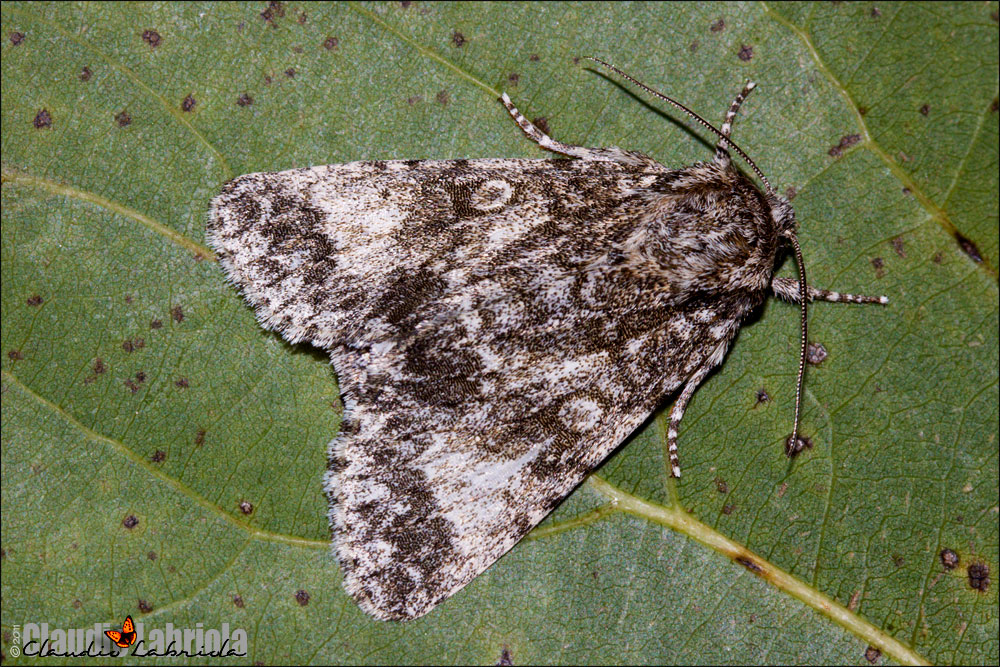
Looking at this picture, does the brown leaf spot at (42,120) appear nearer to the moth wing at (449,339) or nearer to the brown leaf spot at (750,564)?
the moth wing at (449,339)

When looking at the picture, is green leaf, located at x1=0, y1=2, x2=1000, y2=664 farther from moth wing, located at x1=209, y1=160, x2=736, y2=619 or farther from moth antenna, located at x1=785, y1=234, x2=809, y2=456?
moth wing, located at x1=209, y1=160, x2=736, y2=619

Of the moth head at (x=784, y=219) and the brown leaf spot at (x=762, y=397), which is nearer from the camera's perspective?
the moth head at (x=784, y=219)

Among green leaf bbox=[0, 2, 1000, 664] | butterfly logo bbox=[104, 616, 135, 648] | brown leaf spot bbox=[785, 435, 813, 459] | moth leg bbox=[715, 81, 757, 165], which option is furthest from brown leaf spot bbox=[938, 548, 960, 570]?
butterfly logo bbox=[104, 616, 135, 648]

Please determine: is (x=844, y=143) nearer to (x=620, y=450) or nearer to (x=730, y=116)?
(x=730, y=116)

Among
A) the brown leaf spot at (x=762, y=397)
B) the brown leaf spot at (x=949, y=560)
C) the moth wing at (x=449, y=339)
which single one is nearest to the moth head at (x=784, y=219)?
the brown leaf spot at (x=762, y=397)

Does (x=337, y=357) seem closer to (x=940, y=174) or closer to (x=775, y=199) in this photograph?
(x=775, y=199)
